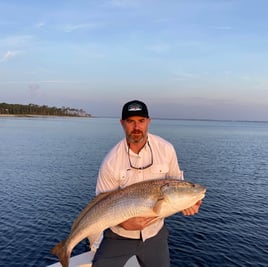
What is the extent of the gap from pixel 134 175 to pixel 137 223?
0.70 meters

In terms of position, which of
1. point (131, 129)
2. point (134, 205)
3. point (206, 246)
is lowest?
point (206, 246)

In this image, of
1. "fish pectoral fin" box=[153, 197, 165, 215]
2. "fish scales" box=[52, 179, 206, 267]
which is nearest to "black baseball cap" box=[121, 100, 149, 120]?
"fish scales" box=[52, 179, 206, 267]

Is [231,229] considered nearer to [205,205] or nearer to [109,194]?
[205,205]

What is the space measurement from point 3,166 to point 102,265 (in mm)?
31775

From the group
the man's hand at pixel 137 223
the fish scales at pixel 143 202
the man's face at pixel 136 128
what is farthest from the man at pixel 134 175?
the fish scales at pixel 143 202

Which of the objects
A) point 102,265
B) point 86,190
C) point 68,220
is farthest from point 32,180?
point 102,265

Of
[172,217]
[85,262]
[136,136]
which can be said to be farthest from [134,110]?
[172,217]

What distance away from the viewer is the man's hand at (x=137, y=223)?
430cm

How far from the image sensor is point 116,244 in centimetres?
467

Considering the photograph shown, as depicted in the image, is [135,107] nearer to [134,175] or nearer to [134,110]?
[134,110]

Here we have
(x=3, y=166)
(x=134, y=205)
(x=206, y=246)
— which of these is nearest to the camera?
(x=134, y=205)

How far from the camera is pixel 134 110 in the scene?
458 cm

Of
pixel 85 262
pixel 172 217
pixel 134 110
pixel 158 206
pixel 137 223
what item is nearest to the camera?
pixel 158 206

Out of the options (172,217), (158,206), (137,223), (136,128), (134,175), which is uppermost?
(136,128)
